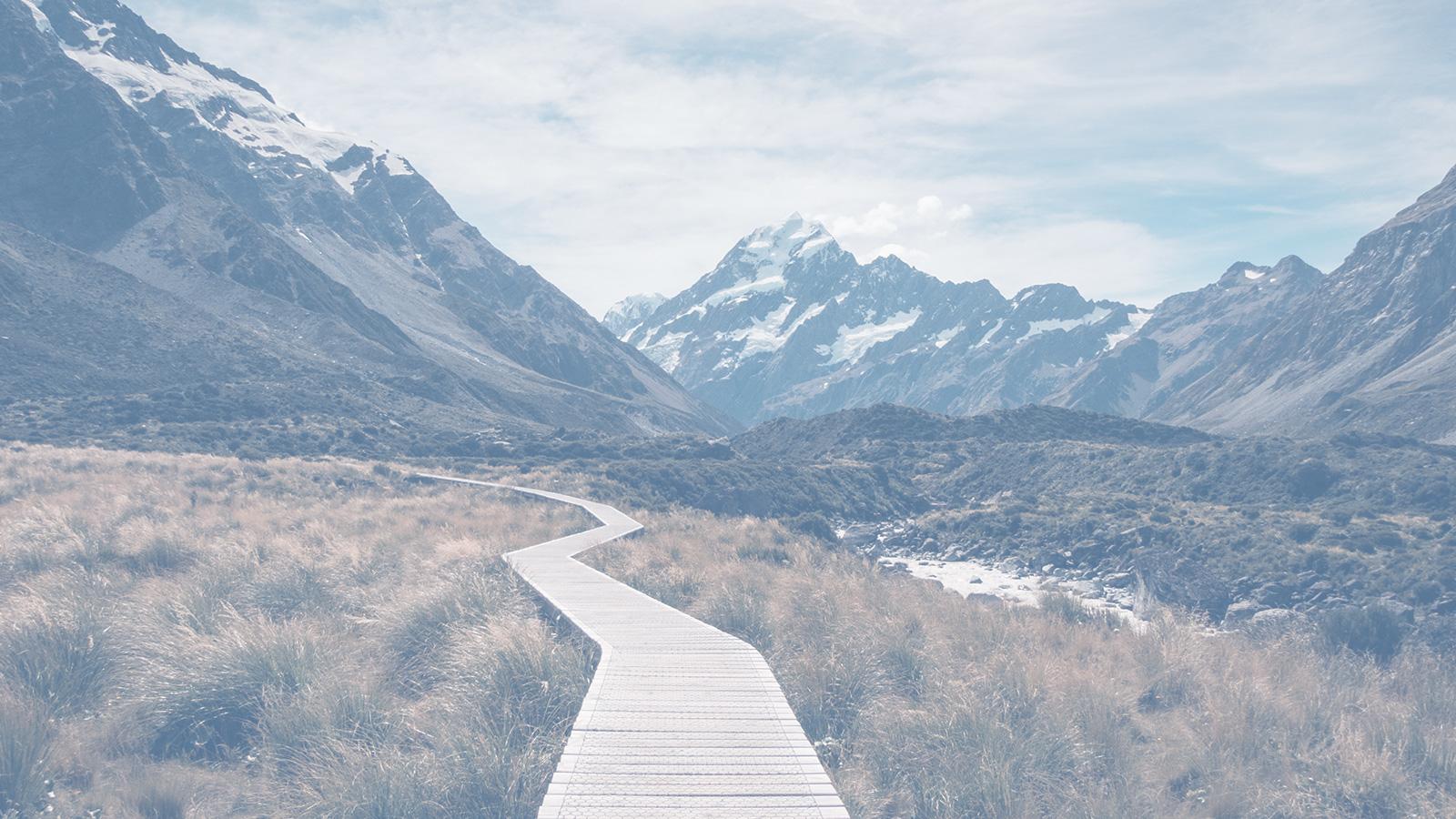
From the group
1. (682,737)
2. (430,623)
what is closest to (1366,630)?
(682,737)

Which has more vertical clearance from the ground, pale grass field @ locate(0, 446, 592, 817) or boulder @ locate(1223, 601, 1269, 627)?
pale grass field @ locate(0, 446, 592, 817)

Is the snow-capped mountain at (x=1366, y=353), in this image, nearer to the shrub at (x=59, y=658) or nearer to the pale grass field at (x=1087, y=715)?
A: the pale grass field at (x=1087, y=715)

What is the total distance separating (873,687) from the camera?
9961 mm

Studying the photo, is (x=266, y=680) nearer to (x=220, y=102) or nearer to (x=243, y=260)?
(x=243, y=260)

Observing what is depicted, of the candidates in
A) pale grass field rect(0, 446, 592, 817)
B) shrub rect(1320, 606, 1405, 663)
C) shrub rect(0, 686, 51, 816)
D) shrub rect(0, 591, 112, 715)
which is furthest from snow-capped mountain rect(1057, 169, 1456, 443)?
shrub rect(0, 686, 51, 816)

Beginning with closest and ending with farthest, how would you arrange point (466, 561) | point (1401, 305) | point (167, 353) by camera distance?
1. point (466, 561)
2. point (167, 353)
3. point (1401, 305)

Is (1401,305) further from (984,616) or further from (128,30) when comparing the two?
(128,30)

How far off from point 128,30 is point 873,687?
556ft

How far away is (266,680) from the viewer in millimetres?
9133

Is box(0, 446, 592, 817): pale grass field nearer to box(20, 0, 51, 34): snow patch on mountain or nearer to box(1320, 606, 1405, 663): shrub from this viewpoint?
box(1320, 606, 1405, 663): shrub

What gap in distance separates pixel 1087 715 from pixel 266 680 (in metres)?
7.60

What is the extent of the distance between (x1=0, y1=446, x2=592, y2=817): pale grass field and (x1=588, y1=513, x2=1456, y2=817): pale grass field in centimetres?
271

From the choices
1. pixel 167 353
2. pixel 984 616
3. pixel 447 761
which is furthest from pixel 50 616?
pixel 167 353

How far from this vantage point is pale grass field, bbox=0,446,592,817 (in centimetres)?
758
